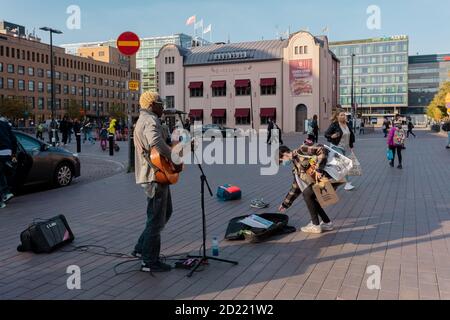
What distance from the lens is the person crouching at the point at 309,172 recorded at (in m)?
6.52

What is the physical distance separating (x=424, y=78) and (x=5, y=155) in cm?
13948

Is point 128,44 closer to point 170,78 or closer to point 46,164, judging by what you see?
point 46,164

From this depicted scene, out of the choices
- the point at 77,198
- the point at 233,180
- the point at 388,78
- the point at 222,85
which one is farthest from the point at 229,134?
the point at 388,78

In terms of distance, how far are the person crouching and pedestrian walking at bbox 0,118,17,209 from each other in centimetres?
524

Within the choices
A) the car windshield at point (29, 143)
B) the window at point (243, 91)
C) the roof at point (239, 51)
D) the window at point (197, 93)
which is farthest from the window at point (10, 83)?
the car windshield at point (29, 143)

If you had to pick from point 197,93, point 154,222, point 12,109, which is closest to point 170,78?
point 197,93

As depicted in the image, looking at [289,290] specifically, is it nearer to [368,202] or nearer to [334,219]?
[334,219]

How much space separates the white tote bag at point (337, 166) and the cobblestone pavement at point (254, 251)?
0.85 meters

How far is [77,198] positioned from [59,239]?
4.10m

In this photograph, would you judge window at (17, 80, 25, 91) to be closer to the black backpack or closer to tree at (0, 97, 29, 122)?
tree at (0, 97, 29, 122)

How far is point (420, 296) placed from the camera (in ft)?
14.2

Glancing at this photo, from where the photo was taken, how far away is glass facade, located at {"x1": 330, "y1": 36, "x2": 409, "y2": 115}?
122062 mm
